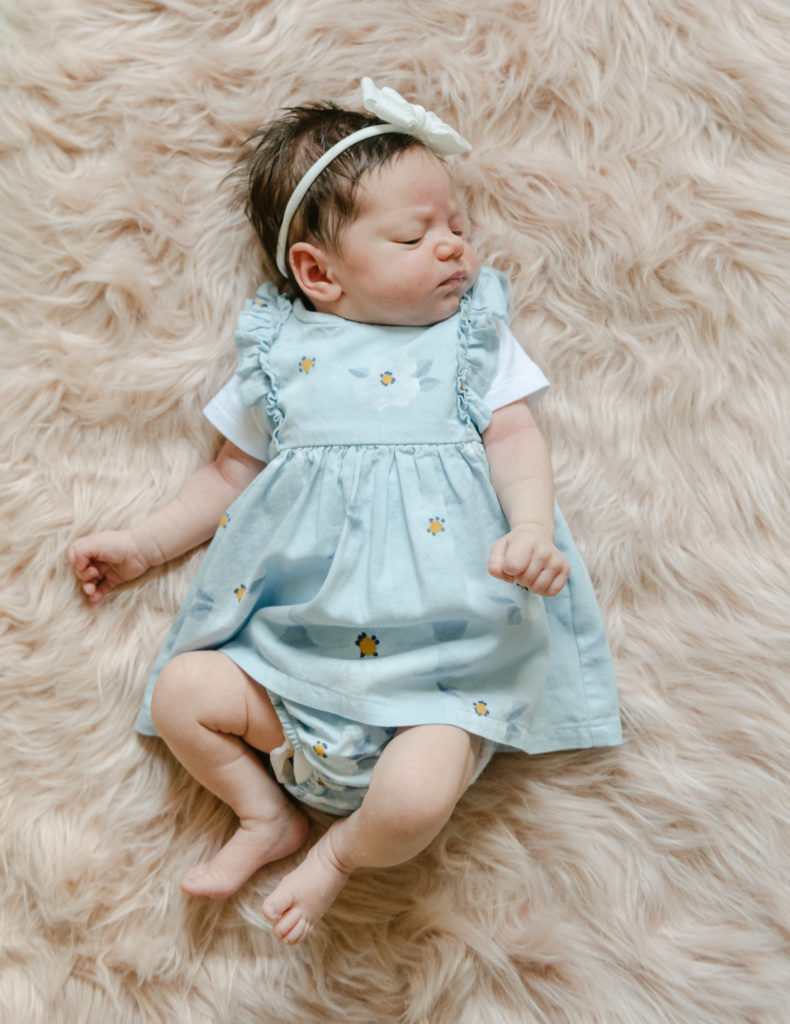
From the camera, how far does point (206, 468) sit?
47.6 inches

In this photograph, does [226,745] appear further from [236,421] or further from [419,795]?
[236,421]

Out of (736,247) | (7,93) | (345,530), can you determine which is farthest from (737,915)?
(7,93)

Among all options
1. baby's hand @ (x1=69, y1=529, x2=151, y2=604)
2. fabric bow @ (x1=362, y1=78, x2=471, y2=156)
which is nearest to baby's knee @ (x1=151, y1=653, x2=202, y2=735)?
baby's hand @ (x1=69, y1=529, x2=151, y2=604)

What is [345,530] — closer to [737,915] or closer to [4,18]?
[737,915]

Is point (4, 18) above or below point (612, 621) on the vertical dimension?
above

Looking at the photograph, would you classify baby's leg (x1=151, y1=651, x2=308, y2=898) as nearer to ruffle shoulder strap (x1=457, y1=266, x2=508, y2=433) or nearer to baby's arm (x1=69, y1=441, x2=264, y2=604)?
baby's arm (x1=69, y1=441, x2=264, y2=604)

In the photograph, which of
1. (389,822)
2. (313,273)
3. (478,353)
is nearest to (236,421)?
(313,273)

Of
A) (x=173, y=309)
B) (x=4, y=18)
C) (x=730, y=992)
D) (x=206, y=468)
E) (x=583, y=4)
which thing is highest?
(x=583, y=4)

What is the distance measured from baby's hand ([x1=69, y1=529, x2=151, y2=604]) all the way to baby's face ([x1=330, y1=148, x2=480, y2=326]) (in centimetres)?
A: 44

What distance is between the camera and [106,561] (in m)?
1.19

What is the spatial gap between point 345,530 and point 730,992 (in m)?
0.70

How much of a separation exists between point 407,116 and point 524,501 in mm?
482

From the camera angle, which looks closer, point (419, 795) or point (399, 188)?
point (419, 795)

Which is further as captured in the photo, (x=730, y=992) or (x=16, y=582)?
(x=16, y=582)
